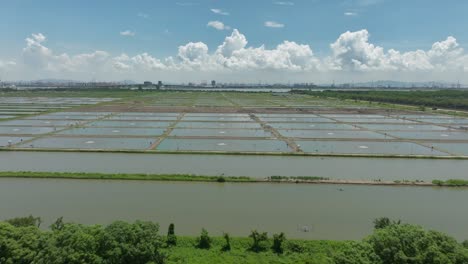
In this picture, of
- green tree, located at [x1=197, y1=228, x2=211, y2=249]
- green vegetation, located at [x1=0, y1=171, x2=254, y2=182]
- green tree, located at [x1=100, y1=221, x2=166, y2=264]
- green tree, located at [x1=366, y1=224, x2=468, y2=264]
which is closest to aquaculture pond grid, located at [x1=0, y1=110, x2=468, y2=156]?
green vegetation, located at [x1=0, y1=171, x2=254, y2=182]

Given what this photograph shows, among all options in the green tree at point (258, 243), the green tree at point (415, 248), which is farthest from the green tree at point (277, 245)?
the green tree at point (415, 248)

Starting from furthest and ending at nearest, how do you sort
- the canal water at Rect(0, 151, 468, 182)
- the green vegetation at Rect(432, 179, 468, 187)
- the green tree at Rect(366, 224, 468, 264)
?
the canal water at Rect(0, 151, 468, 182), the green vegetation at Rect(432, 179, 468, 187), the green tree at Rect(366, 224, 468, 264)

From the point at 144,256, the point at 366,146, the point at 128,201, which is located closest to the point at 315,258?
the point at 144,256

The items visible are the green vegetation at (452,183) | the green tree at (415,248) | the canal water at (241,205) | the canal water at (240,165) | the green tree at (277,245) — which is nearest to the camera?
the green tree at (415,248)

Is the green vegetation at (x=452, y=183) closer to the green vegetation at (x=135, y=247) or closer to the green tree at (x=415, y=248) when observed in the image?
the green vegetation at (x=135, y=247)

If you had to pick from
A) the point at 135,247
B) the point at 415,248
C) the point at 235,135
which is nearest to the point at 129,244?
the point at 135,247

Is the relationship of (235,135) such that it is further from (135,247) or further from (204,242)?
(135,247)

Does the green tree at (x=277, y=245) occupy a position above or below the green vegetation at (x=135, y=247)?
below

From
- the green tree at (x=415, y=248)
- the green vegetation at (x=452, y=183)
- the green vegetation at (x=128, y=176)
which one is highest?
the green tree at (x=415, y=248)

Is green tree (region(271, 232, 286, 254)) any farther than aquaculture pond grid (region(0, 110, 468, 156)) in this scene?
No

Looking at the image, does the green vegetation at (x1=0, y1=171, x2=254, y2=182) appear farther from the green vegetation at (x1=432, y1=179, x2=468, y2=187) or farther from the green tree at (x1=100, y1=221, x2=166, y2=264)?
the green vegetation at (x1=432, y1=179, x2=468, y2=187)

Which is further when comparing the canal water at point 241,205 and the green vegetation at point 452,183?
the green vegetation at point 452,183
